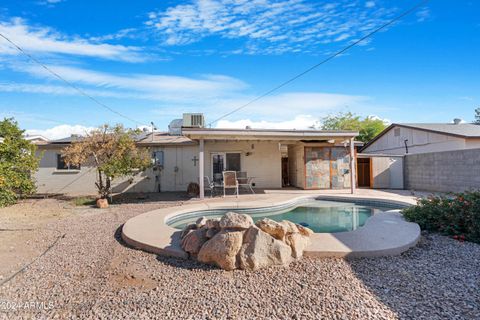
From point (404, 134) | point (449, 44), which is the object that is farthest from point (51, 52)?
point (404, 134)

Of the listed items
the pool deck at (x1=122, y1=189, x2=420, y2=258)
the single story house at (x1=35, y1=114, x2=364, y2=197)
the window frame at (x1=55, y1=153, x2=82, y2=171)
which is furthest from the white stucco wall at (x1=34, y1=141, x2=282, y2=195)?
the pool deck at (x1=122, y1=189, x2=420, y2=258)

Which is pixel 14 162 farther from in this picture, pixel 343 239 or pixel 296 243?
pixel 343 239

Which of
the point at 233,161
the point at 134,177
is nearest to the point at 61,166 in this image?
the point at 134,177

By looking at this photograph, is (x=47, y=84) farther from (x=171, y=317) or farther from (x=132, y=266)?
(x=171, y=317)

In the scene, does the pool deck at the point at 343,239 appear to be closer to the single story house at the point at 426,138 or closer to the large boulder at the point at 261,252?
the large boulder at the point at 261,252

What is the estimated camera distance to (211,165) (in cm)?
1376

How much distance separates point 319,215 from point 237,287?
A: 5466 mm

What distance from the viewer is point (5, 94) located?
11414 millimetres

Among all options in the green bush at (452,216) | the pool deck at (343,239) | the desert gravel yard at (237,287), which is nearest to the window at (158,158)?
the pool deck at (343,239)

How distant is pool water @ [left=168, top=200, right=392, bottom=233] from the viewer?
6734 millimetres

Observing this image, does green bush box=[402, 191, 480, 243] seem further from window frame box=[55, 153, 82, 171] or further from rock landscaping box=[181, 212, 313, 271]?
window frame box=[55, 153, 82, 171]

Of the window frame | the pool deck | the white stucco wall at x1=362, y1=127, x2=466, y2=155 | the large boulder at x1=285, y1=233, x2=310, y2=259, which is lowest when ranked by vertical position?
the pool deck

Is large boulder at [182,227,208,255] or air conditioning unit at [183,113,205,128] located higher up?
air conditioning unit at [183,113,205,128]

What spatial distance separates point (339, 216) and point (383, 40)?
22.5ft
